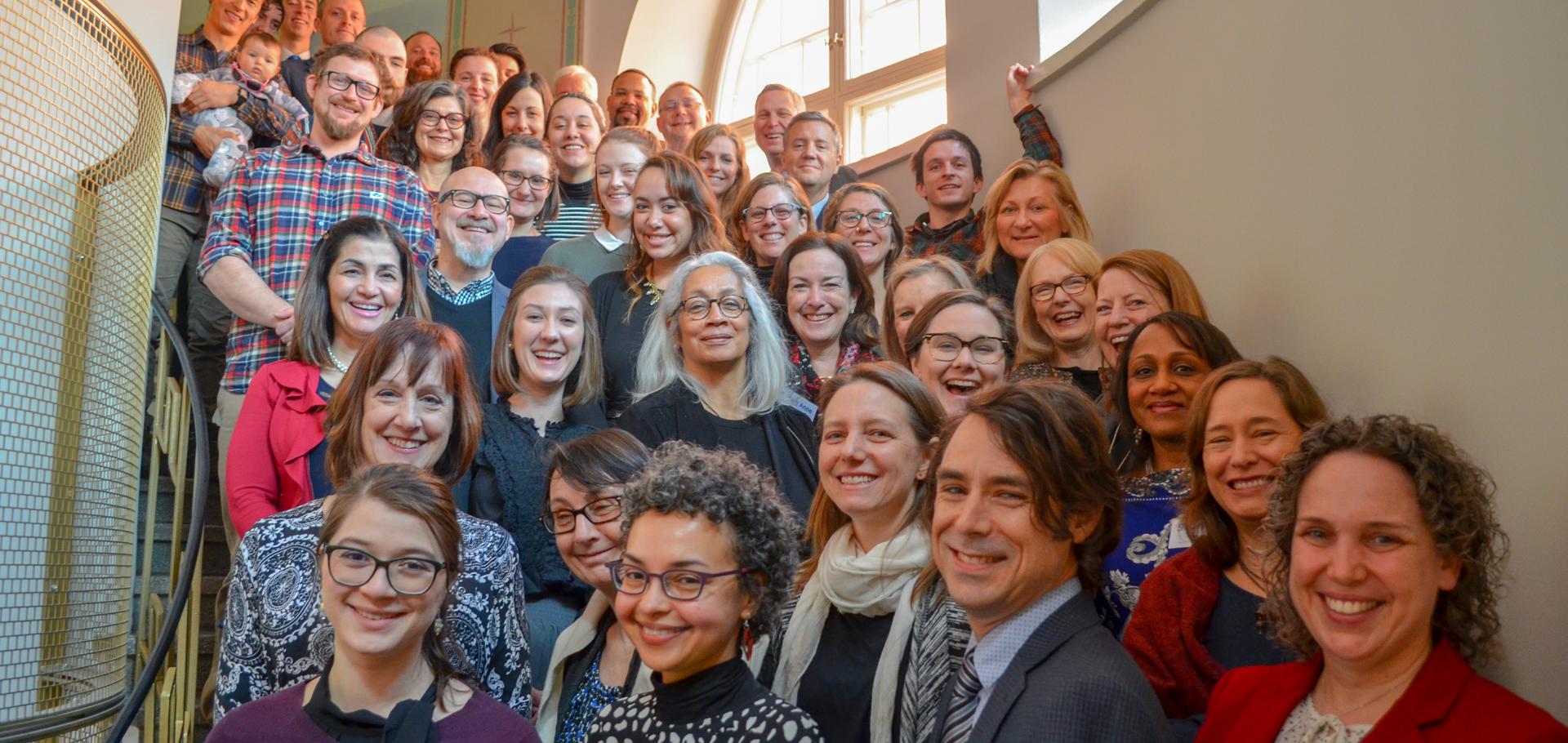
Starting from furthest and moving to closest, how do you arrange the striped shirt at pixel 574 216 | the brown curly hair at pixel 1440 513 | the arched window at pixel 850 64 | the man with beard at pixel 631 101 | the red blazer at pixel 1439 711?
the arched window at pixel 850 64 → the man with beard at pixel 631 101 → the striped shirt at pixel 574 216 → the brown curly hair at pixel 1440 513 → the red blazer at pixel 1439 711

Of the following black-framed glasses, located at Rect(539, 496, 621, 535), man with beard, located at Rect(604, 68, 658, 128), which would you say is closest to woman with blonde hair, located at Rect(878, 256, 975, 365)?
black-framed glasses, located at Rect(539, 496, 621, 535)

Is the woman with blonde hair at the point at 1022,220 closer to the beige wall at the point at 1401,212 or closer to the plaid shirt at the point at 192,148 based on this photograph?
the beige wall at the point at 1401,212

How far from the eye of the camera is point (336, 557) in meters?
2.21

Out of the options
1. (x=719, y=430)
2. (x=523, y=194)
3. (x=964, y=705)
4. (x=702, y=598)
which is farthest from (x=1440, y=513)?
(x=523, y=194)

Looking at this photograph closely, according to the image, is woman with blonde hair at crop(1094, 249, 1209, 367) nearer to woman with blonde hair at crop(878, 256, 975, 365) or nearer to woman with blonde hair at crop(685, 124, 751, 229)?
woman with blonde hair at crop(878, 256, 975, 365)

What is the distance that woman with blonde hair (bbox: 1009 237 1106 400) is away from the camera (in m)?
3.68

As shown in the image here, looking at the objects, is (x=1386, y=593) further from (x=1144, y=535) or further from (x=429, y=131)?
(x=429, y=131)

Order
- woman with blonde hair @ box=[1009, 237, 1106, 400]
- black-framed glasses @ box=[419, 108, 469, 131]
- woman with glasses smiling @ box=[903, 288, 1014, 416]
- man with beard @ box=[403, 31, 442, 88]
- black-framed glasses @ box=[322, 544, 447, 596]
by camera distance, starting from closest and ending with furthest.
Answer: black-framed glasses @ box=[322, 544, 447, 596] → woman with glasses smiling @ box=[903, 288, 1014, 416] → woman with blonde hair @ box=[1009, 237, 1106, 400] → black-framed glasses @ box=[419, 108, 469, 131] → man with beard @ box=[403, 31, 442, 88]

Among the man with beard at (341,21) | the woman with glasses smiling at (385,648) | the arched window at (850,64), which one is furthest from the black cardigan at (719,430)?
the man with beard at (341,21)

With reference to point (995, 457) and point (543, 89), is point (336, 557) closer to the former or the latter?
point (995, 457)

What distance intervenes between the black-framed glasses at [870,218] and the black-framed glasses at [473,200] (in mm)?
1231

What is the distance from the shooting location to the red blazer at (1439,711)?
5.45 feet

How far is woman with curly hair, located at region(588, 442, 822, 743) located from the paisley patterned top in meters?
0.72

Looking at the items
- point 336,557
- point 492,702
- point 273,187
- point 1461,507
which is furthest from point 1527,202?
point 273,187
